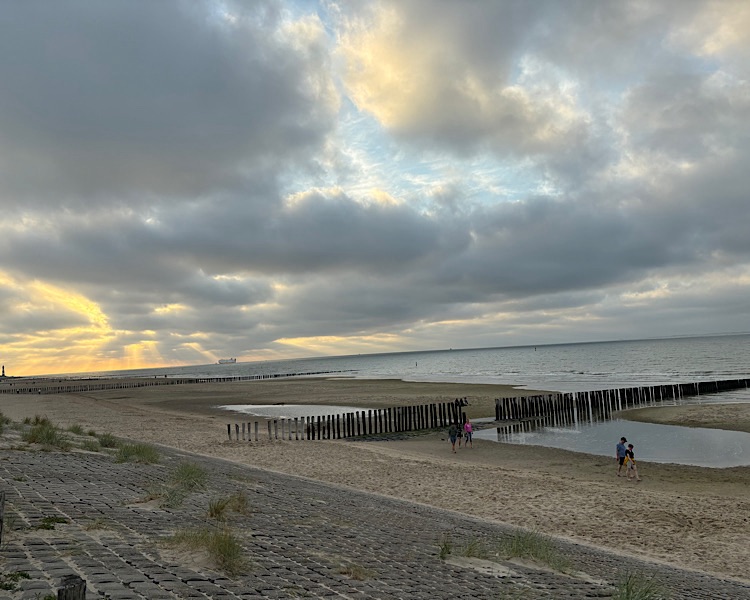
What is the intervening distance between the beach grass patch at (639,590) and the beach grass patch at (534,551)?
921 mm

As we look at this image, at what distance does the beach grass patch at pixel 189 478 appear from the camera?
1095cm

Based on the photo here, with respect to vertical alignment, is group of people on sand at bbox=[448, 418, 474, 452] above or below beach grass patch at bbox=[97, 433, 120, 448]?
below

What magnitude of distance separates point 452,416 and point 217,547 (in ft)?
106

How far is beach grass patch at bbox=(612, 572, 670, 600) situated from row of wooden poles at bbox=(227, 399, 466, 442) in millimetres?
21748

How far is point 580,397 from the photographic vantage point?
43281 mm

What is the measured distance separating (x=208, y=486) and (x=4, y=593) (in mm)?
7009

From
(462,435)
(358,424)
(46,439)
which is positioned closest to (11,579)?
(46,439)

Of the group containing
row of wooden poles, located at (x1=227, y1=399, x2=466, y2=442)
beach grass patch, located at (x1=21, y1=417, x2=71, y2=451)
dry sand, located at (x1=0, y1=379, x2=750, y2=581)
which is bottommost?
dry sand, located at (x1=0, y1=379, x2=750, y2=581)

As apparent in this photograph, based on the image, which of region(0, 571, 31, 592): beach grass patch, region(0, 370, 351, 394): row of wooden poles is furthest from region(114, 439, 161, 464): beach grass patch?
region(0, 370, 351, 394): row of wooden poles

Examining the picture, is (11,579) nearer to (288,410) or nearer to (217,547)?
(217,547)

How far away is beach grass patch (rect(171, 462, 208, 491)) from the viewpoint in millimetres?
10945

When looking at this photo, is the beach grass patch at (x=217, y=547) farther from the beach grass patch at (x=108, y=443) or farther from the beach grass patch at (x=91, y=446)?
the beach grass patch at (x=108, y=443)

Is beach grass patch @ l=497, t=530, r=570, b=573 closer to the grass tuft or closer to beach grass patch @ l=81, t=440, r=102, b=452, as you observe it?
the grass tuft

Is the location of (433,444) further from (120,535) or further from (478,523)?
(120,535)
